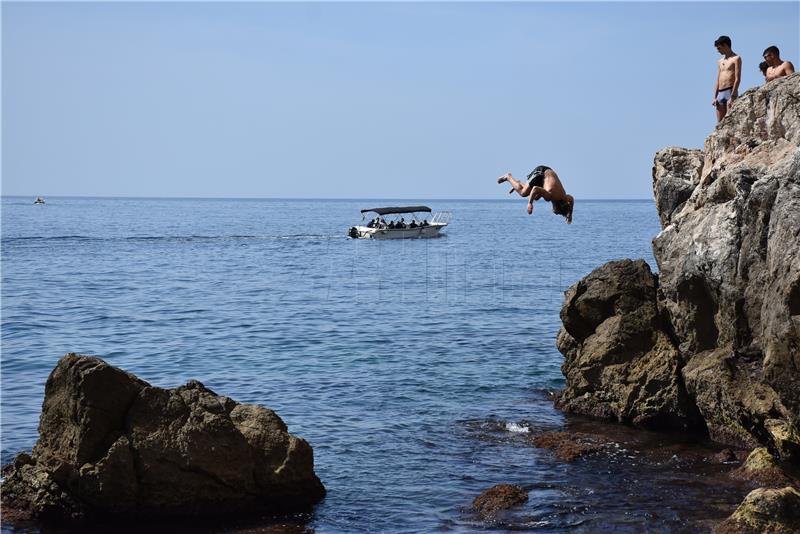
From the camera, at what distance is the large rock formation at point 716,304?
1596 cm

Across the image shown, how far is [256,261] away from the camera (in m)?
68.5

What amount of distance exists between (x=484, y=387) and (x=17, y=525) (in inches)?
541

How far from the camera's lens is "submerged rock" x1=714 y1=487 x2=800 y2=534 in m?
12.7

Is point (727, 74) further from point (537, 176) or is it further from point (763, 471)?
point (763, 471)

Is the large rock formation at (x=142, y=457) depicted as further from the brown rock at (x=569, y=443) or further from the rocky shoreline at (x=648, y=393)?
the brown rock at (x=569, y=443)

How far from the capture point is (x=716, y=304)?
1853 centimetres

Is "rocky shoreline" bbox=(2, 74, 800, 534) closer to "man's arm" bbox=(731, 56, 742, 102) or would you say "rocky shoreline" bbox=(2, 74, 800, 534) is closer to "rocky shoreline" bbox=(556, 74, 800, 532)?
"rocky shoreline" bbox=(556, 74, 800, 532)

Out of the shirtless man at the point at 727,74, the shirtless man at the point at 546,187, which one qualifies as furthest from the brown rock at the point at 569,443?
the shirtless man at the point at 727,74

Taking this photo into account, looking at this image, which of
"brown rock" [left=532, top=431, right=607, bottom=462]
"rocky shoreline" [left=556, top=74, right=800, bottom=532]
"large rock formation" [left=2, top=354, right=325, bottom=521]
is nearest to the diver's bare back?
"rocky shoreline" [left=556, top=74, right=800, bottom=532]

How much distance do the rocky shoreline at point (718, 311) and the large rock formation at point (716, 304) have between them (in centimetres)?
3

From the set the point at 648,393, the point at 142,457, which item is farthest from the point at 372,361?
the point at 142,457

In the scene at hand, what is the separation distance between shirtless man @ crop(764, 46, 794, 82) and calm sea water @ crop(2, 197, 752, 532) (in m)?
8.78

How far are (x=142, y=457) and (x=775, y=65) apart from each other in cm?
1636

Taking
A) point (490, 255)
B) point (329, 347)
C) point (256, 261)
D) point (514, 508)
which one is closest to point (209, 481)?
point (514, 508)
